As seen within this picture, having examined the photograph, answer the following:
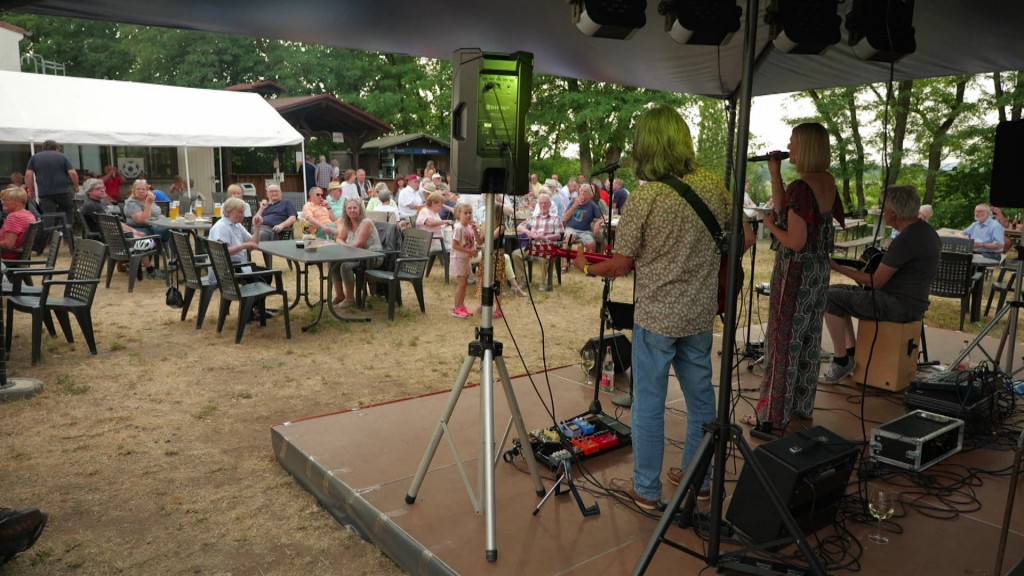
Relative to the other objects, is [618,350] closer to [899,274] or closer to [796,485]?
[899,274]

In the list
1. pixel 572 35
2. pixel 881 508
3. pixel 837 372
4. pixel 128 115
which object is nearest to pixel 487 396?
pixel 881 508

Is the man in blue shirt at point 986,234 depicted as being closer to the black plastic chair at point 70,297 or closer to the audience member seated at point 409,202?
the audience member seated at point 409,202

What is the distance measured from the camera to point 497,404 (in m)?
4.32

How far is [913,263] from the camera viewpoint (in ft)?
14.8

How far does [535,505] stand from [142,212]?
8443 mm

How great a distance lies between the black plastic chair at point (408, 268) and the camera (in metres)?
7.34

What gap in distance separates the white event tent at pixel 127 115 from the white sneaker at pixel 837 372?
12.2 metres

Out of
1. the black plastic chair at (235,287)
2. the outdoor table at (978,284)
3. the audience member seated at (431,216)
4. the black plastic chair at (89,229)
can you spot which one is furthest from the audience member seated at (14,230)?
the outdoor table at (978,284)

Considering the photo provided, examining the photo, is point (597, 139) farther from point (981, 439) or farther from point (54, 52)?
point (54, 52)

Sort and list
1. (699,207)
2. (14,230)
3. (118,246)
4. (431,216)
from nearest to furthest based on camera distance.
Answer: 1. (699,207)
2. (14,230)
3. (118,246)
4. (431,216)

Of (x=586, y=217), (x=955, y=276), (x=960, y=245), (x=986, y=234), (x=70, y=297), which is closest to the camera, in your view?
(x=70, y=297)

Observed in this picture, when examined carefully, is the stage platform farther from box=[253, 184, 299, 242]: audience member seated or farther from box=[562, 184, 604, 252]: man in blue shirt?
box=[562, 184, 604, 252]: man in blue shirt

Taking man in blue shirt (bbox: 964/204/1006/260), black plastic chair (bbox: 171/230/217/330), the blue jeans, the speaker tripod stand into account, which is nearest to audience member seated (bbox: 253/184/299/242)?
black plastic chair (bbox: 171/230/217/330)

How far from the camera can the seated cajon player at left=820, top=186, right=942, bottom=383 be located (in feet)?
14.6
